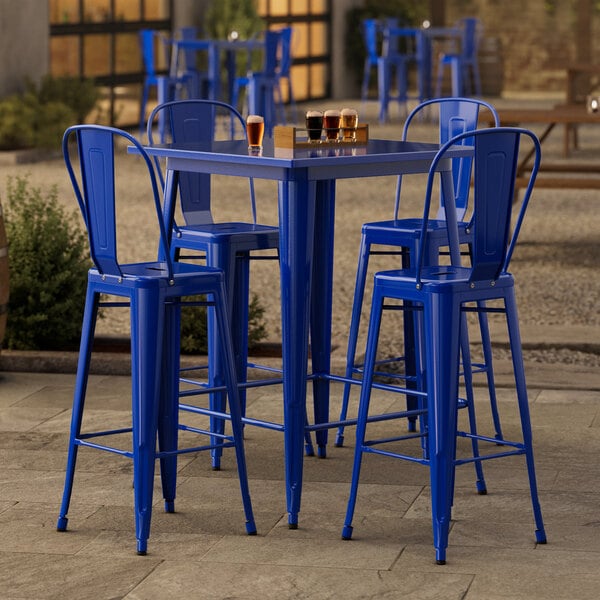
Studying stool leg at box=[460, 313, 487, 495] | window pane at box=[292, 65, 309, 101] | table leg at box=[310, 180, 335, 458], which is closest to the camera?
stool leg at box=[460, 313, 487, 495]

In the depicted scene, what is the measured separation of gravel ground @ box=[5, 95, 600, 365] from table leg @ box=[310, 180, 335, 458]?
118 cm

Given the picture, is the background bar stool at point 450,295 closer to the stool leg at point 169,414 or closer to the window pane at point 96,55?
the stool leg at point 169,414

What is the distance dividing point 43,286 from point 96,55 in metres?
10.3

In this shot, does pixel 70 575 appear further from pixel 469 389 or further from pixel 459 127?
pixel 459 127

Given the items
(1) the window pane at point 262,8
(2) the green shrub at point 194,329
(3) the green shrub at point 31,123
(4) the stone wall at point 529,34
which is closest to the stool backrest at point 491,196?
(2) the green shrub at point 194,329

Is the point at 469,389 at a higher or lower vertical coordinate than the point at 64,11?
lower

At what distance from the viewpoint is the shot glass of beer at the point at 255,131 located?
3.82m

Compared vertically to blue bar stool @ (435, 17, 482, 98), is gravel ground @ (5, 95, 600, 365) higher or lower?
lower

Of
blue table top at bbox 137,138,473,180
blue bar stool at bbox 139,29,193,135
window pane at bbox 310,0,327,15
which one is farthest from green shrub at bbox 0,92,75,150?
blue table top at bbox 137,138,473,180

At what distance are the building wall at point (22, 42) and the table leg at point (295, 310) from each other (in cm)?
1019

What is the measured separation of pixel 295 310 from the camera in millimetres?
3613

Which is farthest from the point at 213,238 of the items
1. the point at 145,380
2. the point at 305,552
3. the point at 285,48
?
the point at 285,48

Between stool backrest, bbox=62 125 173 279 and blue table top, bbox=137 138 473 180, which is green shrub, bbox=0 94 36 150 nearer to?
blue table top, bbox=137 138 473 180

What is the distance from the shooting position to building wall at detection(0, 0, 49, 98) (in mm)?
13289
